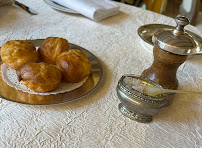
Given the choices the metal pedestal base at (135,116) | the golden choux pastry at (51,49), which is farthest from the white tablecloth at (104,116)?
the golden choux pastry at (51,49)

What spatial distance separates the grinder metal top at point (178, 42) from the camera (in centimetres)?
54

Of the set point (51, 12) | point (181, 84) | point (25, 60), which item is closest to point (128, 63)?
point (181, 84)

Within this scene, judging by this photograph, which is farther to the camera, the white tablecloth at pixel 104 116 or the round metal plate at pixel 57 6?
the round metal plate at pixel 57 6

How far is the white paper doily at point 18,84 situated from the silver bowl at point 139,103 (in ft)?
0.39

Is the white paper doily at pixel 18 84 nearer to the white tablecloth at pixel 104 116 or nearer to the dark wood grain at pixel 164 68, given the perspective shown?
the white tablecloth at pixel 104 116

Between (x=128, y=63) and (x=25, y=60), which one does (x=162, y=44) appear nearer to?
(x=128, y=63)

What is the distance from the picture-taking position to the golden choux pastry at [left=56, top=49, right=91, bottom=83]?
59cm

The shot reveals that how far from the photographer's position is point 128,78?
55cm

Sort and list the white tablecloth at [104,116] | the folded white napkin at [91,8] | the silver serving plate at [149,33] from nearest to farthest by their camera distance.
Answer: the white tablecloth at [104,116], the silver serving plate at [149,33], the folded white napkin at [91,8]

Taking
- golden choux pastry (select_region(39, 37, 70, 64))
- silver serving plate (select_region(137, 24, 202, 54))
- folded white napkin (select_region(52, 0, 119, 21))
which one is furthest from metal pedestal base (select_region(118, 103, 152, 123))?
folded white napkin (select_region(52, 0, 119, 21))

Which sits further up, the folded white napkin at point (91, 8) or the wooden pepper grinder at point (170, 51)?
the wooden pepper grinder at point (170, 51)

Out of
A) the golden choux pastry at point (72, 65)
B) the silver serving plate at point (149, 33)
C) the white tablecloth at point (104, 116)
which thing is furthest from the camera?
the silver serving plate at point (149, 33)

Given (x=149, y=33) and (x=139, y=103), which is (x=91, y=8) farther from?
(x=139, y=103)

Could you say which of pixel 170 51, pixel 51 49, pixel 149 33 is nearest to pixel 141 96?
pixel 170 51
